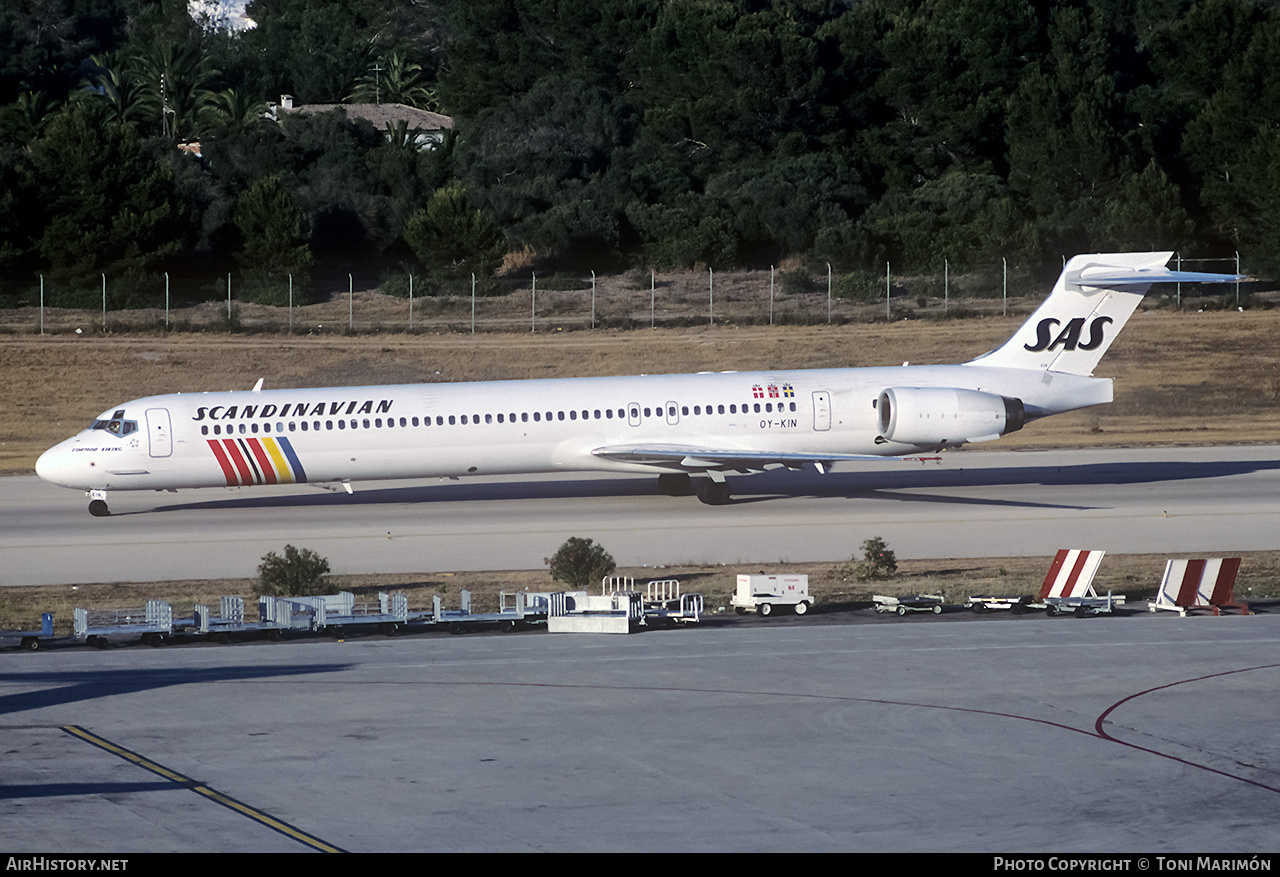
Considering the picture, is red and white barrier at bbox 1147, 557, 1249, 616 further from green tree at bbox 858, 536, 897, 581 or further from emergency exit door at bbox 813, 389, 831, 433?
emergency exit door at bbox 813, 389, 831, 433

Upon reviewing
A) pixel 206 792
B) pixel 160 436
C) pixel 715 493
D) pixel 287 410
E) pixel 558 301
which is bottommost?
pixel 206 792

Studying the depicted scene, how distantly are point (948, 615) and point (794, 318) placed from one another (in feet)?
130

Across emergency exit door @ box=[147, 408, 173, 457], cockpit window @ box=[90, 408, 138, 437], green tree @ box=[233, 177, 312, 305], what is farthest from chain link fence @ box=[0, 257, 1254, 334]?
emergency exit door @ box=[147, 408, 173, 457]

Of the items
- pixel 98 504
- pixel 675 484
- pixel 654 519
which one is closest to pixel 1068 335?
pixel 675 484

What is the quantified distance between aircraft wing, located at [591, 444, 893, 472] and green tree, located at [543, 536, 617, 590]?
7.65 m

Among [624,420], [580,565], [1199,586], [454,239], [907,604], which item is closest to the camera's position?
[1199,586]

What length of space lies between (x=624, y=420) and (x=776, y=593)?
11.4 m

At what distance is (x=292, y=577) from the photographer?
22875 mm

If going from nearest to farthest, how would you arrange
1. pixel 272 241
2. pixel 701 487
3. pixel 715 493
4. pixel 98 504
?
pixel 98 504 < pixel 715 493 < pixel 701 487 < pixel 272 241

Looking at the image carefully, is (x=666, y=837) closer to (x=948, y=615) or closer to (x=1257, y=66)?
(x=948, y=615)

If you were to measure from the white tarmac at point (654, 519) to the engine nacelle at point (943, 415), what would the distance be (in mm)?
1451

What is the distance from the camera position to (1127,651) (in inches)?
719

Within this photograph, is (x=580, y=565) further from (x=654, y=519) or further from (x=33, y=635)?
(x=33, y=635)

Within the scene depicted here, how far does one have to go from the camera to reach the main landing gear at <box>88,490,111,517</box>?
31500 millimetres
